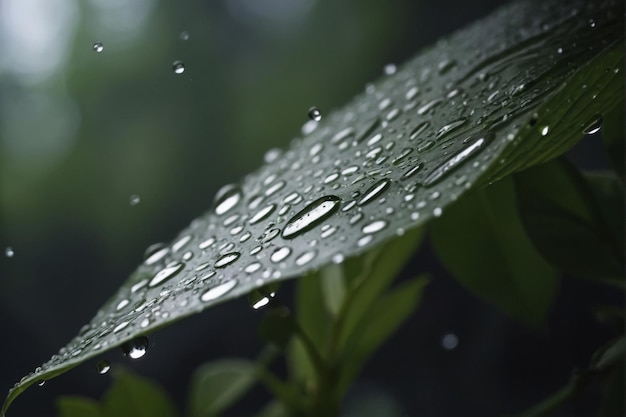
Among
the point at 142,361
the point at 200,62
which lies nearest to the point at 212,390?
the point at 142,361

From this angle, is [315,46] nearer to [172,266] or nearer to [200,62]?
[200,62]

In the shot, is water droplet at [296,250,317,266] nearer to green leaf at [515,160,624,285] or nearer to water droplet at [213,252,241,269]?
water droplet at [213,252,241,269]

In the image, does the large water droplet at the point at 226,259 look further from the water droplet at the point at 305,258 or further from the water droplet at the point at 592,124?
the water droplet at the point at 592,124

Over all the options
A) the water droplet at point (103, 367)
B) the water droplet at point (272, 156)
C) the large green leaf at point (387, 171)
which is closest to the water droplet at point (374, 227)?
the large green leaf at point (387, 171)

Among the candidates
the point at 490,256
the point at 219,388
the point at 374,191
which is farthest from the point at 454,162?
the point at 219,388

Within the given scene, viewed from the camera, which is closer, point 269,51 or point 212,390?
point 212,390

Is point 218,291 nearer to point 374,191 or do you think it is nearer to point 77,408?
point 374,191

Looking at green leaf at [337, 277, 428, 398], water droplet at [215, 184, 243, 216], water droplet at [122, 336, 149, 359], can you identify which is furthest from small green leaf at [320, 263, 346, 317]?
water droplet at [122, 336, 149, 359]
